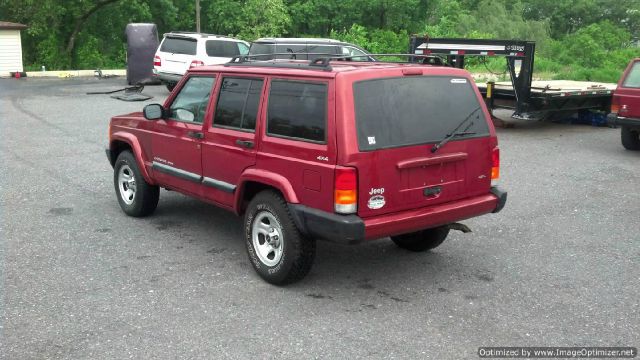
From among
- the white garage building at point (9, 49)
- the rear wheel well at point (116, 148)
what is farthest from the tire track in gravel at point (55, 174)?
the white garage building at point (9, 49)

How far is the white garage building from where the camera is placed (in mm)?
29438

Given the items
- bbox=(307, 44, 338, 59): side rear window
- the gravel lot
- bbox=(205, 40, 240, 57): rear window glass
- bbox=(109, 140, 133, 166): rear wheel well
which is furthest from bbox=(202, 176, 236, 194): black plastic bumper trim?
bbox=(205, 40, 240, 57): rear window glass

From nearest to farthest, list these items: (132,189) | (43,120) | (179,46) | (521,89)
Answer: (132,189) < (521,89) < (43,120) < (179,46)

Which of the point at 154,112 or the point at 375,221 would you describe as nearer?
the point at 375,221

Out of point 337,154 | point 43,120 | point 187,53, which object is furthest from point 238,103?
point 187,53

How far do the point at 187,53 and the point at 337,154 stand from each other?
53.4 ft

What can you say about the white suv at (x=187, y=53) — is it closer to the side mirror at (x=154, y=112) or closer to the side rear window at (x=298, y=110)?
the side mirror at (x=154, y=112)

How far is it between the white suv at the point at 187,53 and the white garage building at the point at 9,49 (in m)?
12.6

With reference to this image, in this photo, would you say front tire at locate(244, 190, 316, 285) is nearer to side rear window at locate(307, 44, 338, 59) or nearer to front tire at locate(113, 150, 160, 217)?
front tire at locate(113, 150, 160, 217)

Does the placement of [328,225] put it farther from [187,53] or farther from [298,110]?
[187,53]

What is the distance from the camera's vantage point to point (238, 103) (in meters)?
5.71

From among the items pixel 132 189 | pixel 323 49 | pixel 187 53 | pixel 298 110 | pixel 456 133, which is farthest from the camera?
pixel 187 53

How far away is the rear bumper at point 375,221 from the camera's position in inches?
184

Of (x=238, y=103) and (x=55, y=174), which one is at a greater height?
(x=238, y=103)
